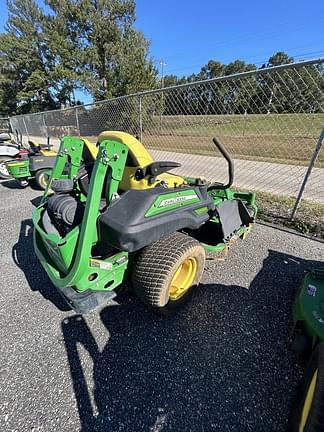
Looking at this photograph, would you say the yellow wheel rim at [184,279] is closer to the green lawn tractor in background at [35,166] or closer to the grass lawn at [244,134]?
the grass lawn at [244,134]

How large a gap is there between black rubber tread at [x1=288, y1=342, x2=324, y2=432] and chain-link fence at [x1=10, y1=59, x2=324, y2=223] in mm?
2606

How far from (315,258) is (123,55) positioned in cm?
2170

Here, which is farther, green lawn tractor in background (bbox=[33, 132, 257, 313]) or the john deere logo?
the john deere logo

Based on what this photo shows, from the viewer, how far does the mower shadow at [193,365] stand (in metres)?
1.25

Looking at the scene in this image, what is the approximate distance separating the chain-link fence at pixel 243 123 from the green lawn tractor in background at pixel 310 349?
194 centimetres

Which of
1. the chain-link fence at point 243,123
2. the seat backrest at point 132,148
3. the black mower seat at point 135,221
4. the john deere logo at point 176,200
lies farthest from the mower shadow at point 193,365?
the chain-link fence at point 243,123

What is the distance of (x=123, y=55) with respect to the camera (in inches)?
724

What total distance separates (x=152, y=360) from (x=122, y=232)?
947mm

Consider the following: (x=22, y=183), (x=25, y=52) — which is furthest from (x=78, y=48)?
(x=22, y=183)

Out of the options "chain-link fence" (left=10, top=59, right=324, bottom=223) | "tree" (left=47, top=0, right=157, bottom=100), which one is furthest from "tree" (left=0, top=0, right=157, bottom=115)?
"chain-link fence" (left=10, top=59, right=324, bottom=223)

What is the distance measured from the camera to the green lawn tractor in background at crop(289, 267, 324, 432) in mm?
894

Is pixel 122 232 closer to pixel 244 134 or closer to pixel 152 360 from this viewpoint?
pixel 152 360

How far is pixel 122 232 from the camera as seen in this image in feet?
4.49

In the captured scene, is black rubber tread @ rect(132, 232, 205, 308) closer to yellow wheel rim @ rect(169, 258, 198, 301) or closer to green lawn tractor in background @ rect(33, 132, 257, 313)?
green lawn tractor in background @ rect(33, 132, 257, 313)
